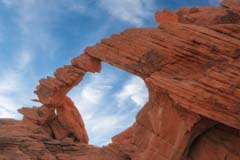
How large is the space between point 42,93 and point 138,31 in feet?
47.5

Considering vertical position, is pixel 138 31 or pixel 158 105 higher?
pixel 138 31

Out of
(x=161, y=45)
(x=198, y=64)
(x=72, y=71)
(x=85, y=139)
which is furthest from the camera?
(x=85, y=139)

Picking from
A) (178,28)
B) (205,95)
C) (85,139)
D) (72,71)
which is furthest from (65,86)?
(205,95)

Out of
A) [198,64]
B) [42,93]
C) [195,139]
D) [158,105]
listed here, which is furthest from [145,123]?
[42,93]

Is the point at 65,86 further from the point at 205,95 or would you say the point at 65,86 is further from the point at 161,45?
the point at 205,95

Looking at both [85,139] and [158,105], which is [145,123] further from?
[85,139]

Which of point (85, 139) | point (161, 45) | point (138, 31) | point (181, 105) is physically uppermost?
point (138, 31)

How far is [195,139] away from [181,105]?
511 centimetres

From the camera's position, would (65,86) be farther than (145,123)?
Yes

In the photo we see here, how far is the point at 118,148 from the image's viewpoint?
3125 cm

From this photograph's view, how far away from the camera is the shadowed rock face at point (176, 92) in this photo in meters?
21.3

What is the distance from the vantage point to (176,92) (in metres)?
22.1

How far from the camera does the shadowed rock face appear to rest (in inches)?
840

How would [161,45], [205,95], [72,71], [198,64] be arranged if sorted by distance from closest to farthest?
1. [205,95]
2. [198,64]
3. [161,45]
4. [72,71]
